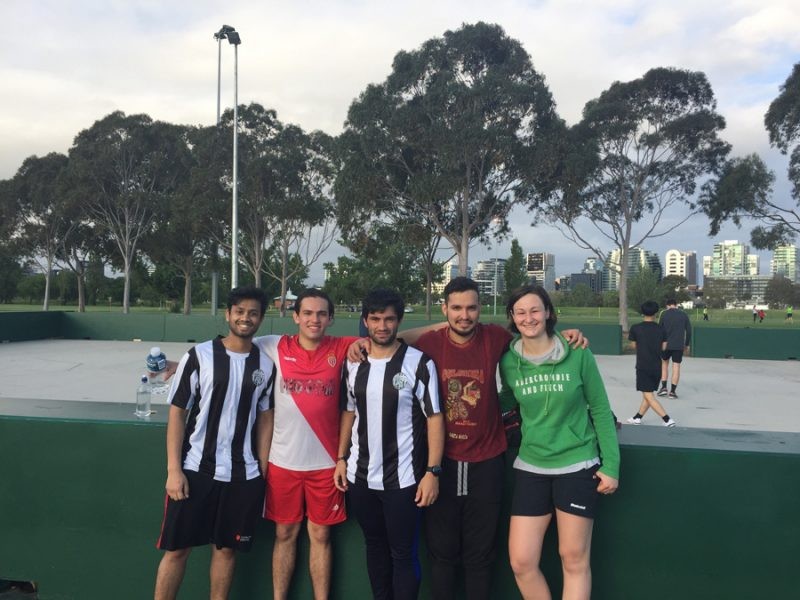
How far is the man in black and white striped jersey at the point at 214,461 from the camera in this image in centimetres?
262

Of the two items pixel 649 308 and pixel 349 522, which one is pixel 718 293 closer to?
pixel 649 308

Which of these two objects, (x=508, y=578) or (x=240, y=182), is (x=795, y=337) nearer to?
(x=508, y=578)

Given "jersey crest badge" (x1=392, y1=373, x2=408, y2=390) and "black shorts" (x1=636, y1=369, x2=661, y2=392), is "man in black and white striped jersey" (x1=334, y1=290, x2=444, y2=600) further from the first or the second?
"black shorts" (x1=636, y1=369, x2=661, y2=392)

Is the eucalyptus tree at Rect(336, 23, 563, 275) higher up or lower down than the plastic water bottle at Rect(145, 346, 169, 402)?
higher up

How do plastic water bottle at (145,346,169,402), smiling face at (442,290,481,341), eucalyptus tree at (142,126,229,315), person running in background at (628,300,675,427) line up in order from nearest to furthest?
smiling face at (442,290,481,341) → plastic water bottle at (145,346,169,402) → person running in background at (628,300,675,427) → eucalyptus tree at (142,126,229,315)

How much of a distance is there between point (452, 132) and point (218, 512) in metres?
22.1

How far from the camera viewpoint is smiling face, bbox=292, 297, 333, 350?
2.79 metres

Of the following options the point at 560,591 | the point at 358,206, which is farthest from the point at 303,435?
the point at 358,206

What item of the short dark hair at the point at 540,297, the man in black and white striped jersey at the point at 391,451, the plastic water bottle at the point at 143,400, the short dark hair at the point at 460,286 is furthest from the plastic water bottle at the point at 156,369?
the short dark hair at the point at 540,297

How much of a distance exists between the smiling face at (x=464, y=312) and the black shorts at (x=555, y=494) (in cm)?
65

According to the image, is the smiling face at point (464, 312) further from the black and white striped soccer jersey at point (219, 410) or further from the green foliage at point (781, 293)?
the green foliage at point (781, 293)

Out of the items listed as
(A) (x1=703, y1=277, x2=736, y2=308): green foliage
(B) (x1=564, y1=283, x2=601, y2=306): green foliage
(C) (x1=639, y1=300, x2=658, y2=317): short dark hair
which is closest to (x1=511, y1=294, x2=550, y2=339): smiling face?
(C) (x1=639, y1=300, x2=658, y2=317): short dark hair

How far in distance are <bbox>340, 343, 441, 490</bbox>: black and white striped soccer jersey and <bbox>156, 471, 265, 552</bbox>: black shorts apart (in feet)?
1.63

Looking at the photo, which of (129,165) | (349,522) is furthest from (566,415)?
(129,165)
